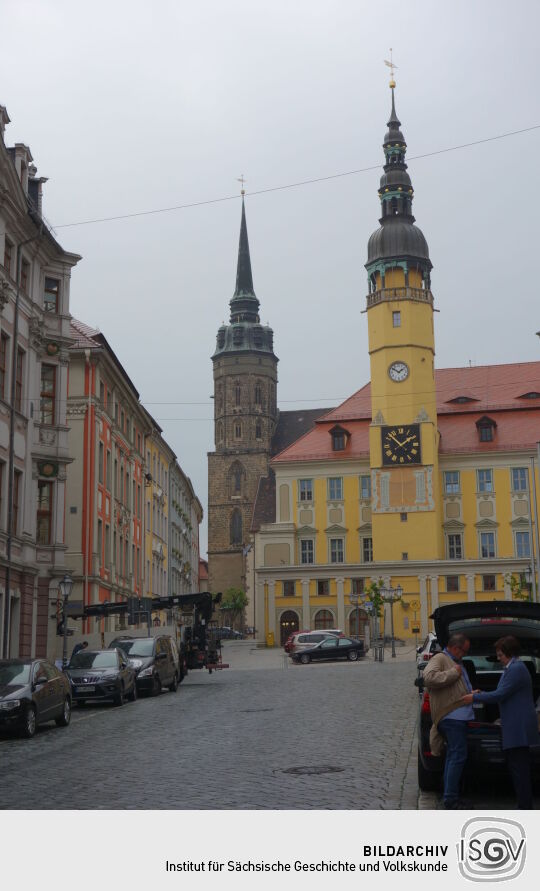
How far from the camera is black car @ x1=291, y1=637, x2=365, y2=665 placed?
54219mm

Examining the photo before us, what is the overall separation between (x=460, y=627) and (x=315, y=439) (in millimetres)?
75083

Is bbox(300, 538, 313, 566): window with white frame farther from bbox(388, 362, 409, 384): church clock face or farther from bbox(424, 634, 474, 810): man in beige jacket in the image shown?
bbox(424, 634, 474, 810): man in beige jacket

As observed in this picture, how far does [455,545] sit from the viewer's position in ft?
270

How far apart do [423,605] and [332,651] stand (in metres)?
25.4

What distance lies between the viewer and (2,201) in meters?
33.6

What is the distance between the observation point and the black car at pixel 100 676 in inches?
1054

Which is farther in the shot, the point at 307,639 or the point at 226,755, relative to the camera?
the point at 307,639

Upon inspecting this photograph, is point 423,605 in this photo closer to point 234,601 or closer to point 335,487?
point 335,487

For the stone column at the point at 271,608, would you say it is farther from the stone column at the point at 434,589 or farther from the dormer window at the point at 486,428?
the dormer window at the point at 486,428

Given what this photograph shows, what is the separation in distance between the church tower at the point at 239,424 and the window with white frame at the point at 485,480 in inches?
2088

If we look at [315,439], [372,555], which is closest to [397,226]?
[315,439]

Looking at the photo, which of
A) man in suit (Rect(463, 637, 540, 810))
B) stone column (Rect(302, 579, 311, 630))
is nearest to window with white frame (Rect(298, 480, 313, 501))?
stone column (Rect(302, 579, 311, 630))

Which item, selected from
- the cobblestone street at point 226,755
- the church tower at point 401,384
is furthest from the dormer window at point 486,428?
the cobblestone street at point 226,755
